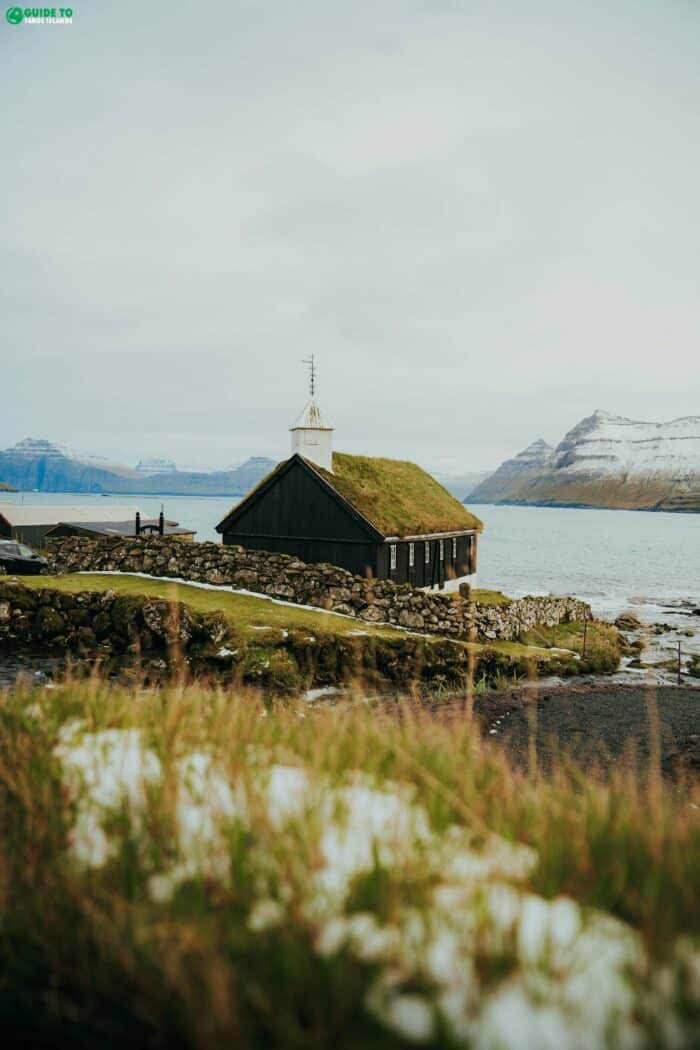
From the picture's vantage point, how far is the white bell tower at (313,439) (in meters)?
33.1

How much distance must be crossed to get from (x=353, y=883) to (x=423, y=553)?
104ft

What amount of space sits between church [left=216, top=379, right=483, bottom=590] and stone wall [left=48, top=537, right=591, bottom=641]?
2367 millimetres

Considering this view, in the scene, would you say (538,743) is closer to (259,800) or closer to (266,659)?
(266,659)

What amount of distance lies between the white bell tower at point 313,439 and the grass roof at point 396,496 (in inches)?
23.1

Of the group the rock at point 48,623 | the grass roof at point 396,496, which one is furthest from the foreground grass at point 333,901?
the grass roof at point 396,496

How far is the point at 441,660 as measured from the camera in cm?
2445

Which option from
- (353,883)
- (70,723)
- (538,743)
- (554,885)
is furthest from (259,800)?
(538,743)

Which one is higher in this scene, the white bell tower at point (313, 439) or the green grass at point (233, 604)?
the white bell tower at point (313, 439)

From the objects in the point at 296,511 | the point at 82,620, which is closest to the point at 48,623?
the point at 82,620

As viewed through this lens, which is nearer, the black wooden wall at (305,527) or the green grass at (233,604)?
the green grass at (233,604)

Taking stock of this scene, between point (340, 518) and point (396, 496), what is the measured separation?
15.2ft

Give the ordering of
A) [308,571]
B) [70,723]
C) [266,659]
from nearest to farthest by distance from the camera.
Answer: [70,723]
[266,659]
[308,571]

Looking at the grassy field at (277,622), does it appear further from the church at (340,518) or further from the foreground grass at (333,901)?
the foreground grass at (333,901)

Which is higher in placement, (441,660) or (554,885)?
(554,885)
